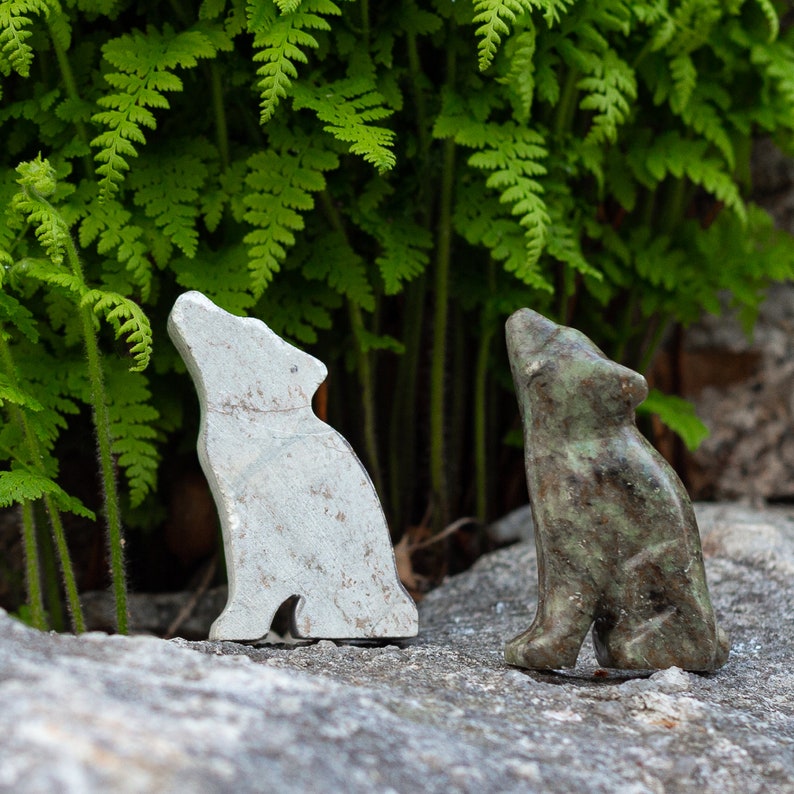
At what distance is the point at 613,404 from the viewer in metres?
1.86

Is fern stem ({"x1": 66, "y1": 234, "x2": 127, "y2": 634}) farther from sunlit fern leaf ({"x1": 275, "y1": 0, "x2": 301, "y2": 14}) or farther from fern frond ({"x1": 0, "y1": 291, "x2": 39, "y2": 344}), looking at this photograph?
sunlit fern leaf ({"x1": 275, "y1": 0, "x2": 301, "y2": 14})

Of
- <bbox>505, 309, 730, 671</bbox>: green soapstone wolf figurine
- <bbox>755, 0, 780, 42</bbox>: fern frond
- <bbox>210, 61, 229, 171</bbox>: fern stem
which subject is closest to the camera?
<bbox>505, 309, 730, 671</bbox>: green soapstone wolf figurine

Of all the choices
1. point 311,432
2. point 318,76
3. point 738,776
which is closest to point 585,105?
point 318,76

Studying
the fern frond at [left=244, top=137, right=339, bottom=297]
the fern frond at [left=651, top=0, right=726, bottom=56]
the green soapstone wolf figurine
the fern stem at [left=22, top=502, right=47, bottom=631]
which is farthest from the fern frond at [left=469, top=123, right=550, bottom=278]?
the fern stem at [left=22, top=502, right=47, bottom=631]

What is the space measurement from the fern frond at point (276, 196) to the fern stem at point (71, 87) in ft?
1.30

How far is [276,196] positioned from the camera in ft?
7.65

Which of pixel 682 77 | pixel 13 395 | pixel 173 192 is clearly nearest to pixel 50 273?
pixel 13 395

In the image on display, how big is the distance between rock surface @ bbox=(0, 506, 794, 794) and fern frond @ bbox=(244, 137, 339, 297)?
0.89 metres

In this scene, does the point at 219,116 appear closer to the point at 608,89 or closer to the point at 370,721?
the point at 608,89

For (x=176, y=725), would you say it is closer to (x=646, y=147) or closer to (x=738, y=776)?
(x=738, y=776)

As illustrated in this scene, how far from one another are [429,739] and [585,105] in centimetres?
178

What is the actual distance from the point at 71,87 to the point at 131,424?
0.83 meters

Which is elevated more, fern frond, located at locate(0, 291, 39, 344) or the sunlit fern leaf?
the sunlit fern leaf

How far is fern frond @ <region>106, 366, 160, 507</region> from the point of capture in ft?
7.64
